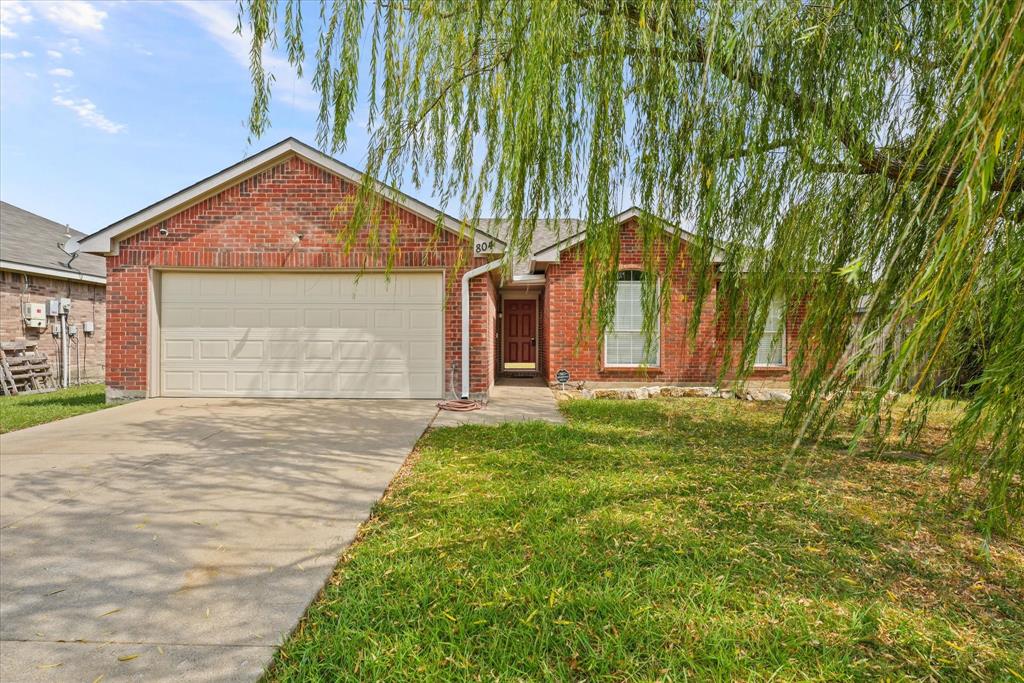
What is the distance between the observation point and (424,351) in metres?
9.44

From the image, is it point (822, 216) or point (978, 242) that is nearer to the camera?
point (978, 242)

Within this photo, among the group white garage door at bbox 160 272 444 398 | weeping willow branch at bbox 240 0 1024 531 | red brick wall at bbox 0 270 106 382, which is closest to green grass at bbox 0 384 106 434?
white garage door at bbox 160 272 444 398

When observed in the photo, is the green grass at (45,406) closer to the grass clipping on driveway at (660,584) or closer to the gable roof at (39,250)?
the gable roof at (39,250)

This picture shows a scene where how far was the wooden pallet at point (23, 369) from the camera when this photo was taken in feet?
35.5

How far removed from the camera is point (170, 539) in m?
3.38

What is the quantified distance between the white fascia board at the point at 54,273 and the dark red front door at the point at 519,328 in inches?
439

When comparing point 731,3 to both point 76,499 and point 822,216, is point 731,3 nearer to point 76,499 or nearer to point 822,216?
point 822,216

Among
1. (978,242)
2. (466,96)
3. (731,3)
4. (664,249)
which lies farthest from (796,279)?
(466,96)

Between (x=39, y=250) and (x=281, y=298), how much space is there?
26.3 ft

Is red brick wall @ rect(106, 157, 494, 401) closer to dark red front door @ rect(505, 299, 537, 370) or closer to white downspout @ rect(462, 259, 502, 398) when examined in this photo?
white downspout @ rect(462, 259, 502, 398)

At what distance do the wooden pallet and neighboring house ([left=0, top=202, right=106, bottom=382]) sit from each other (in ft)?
0.68

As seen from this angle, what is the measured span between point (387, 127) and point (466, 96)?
65cm

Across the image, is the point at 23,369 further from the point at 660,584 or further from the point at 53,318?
the point at 660,584

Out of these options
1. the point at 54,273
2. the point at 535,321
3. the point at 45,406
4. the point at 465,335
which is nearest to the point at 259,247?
the point at 465,335
